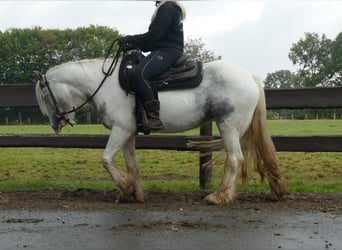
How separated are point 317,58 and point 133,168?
84499 millimetres

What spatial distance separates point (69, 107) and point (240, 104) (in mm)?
2243

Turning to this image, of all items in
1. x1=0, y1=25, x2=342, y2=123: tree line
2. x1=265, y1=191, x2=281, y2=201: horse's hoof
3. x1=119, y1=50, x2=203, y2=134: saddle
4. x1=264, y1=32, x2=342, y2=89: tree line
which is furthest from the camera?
x1=264, y1=32, x2=342, y2=89: tree line

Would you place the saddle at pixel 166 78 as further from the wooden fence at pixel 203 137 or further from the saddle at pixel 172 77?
the wooden fence at pixel 203 137

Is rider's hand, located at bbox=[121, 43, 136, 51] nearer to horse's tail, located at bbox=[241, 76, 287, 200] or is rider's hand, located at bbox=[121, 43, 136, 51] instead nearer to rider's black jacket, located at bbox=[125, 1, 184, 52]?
rider's black jacket, located at bbox=[125, 1, 184, 52]

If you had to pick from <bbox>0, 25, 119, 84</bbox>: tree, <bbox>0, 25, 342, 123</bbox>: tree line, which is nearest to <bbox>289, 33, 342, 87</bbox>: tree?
<bbox>0, 25, 342, 123</bbox>: tree line

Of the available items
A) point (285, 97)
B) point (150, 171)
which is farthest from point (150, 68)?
point (150, 171)

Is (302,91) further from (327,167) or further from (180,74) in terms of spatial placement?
(327,167)

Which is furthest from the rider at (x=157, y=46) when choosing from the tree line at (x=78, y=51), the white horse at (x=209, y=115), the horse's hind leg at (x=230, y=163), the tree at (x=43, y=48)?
the tree at (x=43, y=48)

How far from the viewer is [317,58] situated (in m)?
86.9

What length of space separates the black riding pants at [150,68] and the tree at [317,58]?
78641mm

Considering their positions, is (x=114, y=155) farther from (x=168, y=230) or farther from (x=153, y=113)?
(x=168, y=230)

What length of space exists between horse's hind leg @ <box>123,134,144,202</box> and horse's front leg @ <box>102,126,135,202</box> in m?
0.08

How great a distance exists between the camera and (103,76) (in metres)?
6.80

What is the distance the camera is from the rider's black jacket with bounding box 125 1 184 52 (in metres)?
6.59
